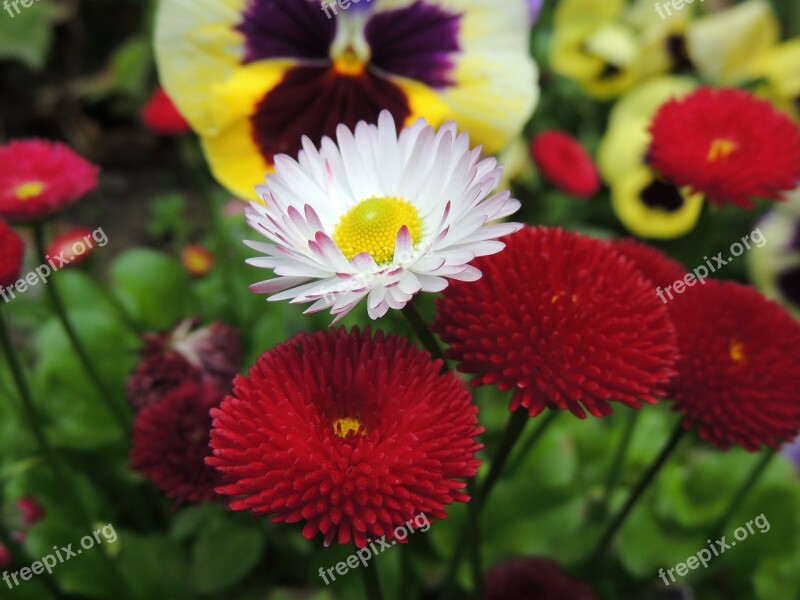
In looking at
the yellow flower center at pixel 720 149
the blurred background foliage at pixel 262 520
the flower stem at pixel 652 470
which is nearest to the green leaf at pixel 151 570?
the blurred background foliage at pixel 262 520

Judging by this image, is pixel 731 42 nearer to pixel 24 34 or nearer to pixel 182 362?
pixel 182 362

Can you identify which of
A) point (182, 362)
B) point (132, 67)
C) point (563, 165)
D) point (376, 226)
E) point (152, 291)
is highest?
point (132, 67)

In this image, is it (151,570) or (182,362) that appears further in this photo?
(151,570)

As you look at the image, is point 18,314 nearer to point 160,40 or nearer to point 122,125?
point 160,40

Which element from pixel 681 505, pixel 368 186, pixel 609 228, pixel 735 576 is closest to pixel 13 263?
pixel 368 186

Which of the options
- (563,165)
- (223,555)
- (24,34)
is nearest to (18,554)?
(223,555)

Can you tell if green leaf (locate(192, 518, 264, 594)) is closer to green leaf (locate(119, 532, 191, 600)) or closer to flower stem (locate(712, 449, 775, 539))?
green leaf (locate(119, 532, 191, 600))

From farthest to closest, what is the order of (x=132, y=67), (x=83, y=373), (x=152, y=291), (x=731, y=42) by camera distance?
(x=132, y=67) → (x=731, y=42) → (x=152, y=291) → (x=83, y=373)
